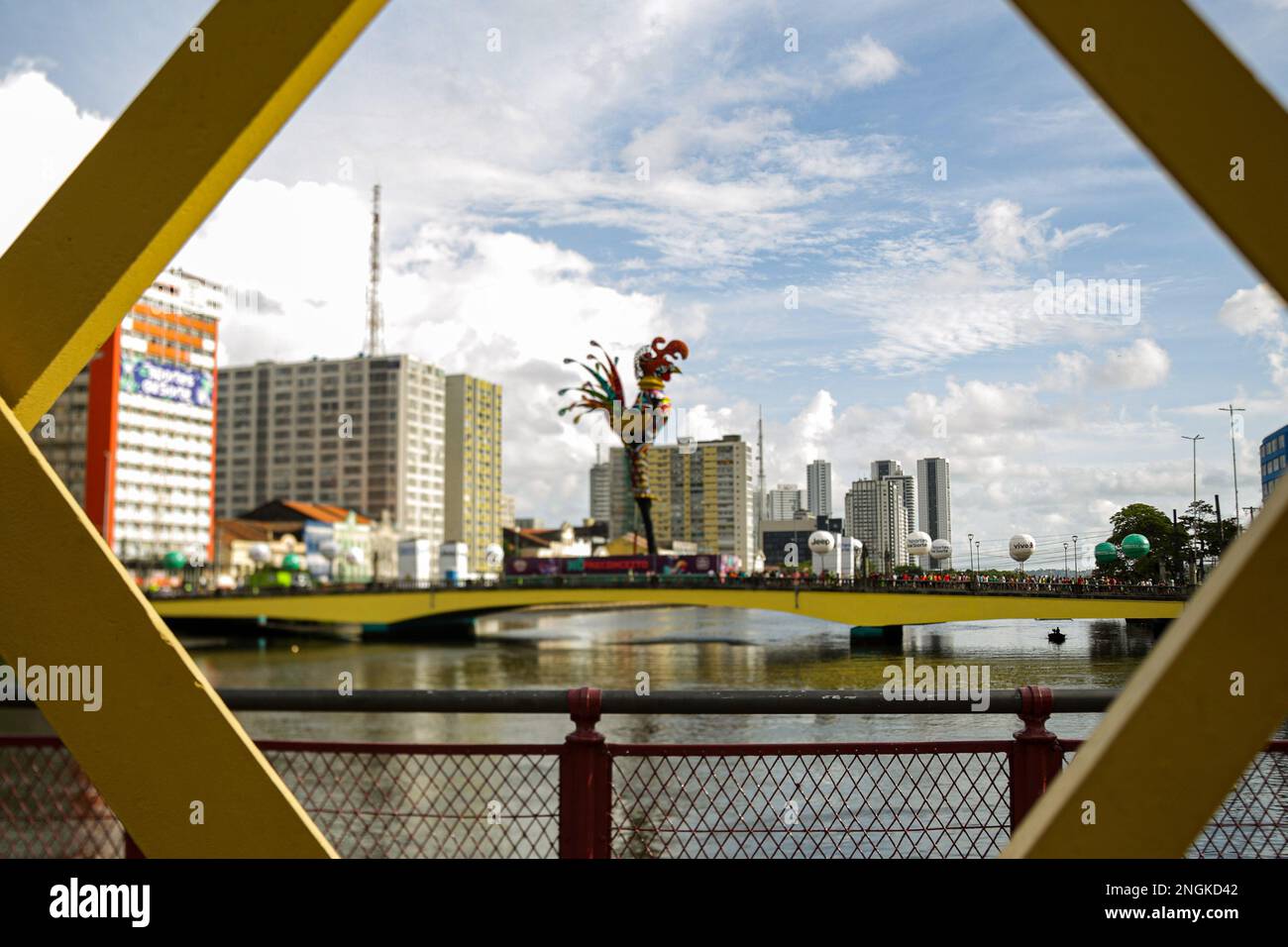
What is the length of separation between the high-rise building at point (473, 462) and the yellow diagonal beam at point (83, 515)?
98.7 meters

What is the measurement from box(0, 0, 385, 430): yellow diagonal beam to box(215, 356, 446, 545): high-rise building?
100096 millimetres

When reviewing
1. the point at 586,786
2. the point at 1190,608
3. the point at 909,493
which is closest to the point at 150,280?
the point at 1190,608

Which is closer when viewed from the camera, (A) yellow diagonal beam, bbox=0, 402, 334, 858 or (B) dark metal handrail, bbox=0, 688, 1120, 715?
(A) yellow diagonal beam, bbox=0, 402, 334, 858

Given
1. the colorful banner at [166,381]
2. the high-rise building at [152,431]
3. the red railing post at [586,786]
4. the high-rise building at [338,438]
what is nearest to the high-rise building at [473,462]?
the high-rise building at [338,438]

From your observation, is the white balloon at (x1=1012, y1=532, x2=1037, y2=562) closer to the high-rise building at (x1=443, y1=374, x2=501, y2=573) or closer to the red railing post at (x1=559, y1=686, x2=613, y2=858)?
the red railing post at (x1=559, y1=686, x2=613, y2=858)

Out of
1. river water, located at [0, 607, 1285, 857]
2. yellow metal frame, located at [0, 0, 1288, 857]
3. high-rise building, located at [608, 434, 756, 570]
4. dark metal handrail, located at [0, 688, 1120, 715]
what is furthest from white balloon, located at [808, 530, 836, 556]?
yellow metal frame, located at [0, 0, 1288, 857]

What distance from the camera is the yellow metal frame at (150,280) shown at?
1.30 m

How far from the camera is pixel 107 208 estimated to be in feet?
5.06

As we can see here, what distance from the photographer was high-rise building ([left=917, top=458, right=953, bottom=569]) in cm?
430

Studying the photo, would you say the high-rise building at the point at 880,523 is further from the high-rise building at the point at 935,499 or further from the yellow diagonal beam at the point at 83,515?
the yellow diagonal beam at the point at 83,515

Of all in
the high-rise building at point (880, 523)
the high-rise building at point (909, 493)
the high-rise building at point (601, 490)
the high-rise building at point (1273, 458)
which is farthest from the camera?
the high-rise building at point (601, 490)

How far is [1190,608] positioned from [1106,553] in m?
2.57
